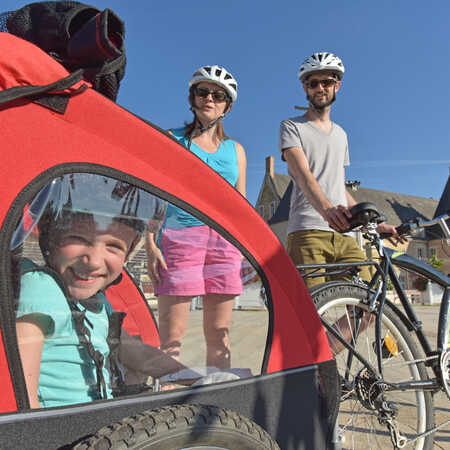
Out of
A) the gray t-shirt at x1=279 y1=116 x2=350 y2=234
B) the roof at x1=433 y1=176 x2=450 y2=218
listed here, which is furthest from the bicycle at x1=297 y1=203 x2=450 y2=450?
the roof at x1=433 y1=176 x2=450 y2=218

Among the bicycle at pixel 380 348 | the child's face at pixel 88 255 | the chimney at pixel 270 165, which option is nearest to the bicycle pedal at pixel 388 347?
the bicycle at pixel 380 348

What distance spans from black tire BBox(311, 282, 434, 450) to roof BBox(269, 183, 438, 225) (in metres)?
29.3

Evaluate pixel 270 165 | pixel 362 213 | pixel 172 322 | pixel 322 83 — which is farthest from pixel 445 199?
pixel 172 322

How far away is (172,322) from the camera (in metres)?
1.31

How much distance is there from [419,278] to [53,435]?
7.65 ft

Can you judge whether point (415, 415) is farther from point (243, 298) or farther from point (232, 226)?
point (232, 226)

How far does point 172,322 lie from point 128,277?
20 centimetres

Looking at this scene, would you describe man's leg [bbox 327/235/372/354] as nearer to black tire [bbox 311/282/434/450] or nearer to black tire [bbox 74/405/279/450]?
black tire [bbox 311/282/434/450]

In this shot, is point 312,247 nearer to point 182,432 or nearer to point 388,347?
point 388,347

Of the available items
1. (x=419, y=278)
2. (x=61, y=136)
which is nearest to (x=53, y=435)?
(x=61, y=136)

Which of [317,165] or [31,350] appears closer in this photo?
[31,350]

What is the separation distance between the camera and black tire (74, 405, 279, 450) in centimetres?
91

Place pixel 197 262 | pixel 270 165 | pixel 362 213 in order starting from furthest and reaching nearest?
pixel 270 165
pixel 362 213
pixel 197 262

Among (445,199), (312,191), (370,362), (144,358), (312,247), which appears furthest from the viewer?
(445,199)
